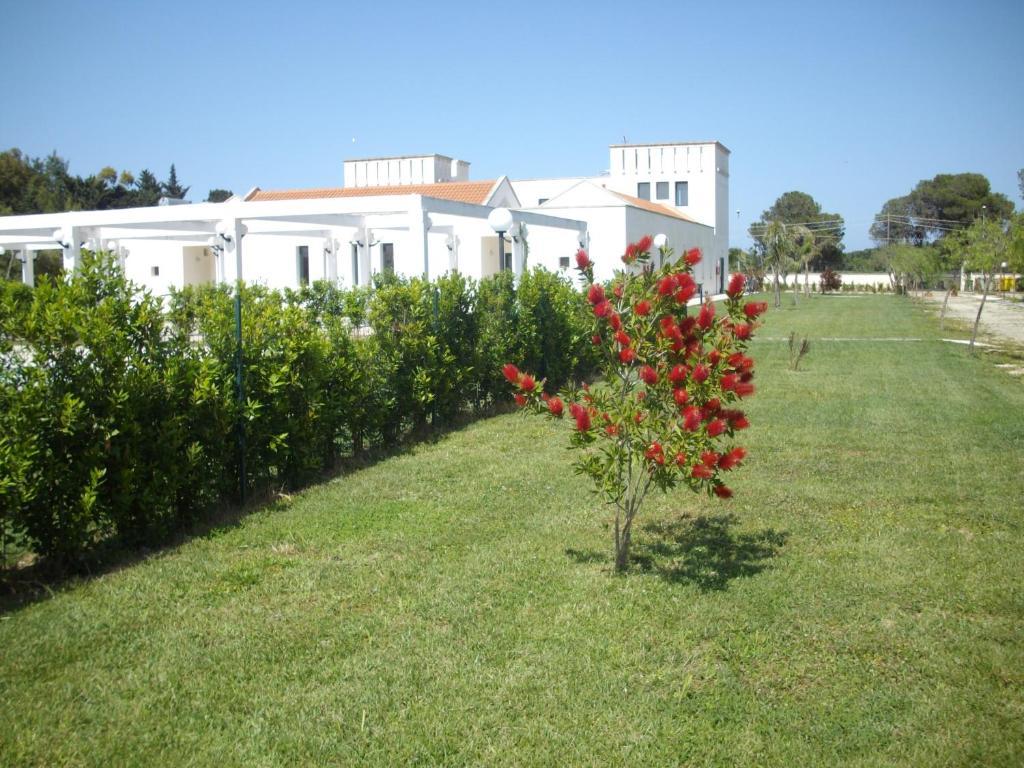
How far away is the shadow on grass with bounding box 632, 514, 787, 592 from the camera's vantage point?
5.29 metres

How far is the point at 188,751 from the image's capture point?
11.0ft

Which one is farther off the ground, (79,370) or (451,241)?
(451,241)

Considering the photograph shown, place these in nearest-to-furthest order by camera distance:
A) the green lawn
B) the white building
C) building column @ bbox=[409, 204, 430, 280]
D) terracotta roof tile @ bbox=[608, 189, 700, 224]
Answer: the green lawn < building column @ bbox=[409, 204, 430, 280] < the white building < terracotta roof tile @ bbox=[608, 189, 700, 224]

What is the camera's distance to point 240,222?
23.1 metres

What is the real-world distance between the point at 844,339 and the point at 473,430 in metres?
15.4

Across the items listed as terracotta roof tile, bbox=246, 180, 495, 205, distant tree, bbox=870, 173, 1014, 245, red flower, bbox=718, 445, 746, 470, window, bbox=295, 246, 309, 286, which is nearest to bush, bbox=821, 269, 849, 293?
distant tree, bbox=870, 173, 1014, 245

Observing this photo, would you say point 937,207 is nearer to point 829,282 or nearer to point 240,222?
point 829,282

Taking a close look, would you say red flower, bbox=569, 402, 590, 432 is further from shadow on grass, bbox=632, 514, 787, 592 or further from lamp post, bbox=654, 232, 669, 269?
shadow on grass, bbox=632, 514, 787, 592

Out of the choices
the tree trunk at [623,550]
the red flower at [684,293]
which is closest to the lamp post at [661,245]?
the red flower at [684,293]

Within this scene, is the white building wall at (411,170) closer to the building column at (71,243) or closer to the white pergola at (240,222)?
the white pergola at (240,222)

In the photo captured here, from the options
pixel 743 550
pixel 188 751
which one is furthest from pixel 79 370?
pixel 743 550

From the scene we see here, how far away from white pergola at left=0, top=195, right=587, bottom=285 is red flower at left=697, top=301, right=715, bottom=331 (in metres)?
14.2

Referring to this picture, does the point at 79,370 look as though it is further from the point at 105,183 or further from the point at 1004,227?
the point at 105,183

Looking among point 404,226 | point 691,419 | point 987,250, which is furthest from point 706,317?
point 404,226
